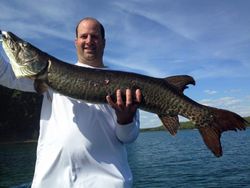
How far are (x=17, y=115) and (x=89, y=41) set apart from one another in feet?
308

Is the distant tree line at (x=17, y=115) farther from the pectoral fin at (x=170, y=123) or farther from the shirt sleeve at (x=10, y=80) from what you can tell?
the pectoral fin at (x=170, y=123)

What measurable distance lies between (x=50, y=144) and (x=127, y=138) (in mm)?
909

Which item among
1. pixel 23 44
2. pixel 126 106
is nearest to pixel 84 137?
pixel 126 106

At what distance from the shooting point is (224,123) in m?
4.78

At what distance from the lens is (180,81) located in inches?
205

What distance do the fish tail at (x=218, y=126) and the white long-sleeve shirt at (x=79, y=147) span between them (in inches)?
35.4

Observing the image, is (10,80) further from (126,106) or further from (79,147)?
(126,106)

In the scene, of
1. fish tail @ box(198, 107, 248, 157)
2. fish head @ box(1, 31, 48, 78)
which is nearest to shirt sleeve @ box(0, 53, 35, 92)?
fish head @ box(1, 31, 48, 78)

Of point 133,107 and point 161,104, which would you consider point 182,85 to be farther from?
point 133,107

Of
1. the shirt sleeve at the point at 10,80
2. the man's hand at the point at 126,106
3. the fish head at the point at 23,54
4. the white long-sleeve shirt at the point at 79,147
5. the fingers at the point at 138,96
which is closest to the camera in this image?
the white long-sleeve shirt at the point at 79,147

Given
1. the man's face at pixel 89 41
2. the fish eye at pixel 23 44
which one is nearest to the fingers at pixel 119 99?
the man's face at pixel 89 41

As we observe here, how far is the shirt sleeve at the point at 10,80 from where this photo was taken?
4777mm

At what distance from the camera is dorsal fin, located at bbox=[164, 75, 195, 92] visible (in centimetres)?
517

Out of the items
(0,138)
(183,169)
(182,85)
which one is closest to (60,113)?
(182,85)
